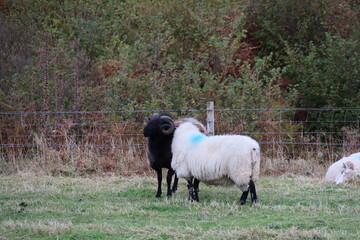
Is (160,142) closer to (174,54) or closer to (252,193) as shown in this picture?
(252,193)

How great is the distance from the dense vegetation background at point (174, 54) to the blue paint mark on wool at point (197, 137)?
17.4ft

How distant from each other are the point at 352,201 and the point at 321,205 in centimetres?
78

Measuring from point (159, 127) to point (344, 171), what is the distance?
11.8ft

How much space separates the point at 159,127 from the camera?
10117 millimetres

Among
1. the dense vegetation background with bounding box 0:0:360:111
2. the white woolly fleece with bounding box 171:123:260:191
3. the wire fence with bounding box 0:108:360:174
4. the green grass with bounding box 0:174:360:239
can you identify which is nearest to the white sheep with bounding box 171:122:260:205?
the white woolly fleece with bounding box 171:123:260:191

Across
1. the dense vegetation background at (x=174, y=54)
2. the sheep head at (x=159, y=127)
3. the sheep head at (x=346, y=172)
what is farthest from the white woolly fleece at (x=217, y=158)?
the dense vegetation background at (x=174, y=54)

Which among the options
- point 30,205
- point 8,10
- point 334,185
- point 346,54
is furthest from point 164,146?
point 8,10

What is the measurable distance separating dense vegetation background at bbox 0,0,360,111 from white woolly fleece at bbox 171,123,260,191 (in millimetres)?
5432

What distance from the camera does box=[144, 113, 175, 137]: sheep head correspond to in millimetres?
10055

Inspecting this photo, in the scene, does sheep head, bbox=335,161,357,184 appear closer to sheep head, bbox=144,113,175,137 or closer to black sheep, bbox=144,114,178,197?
black sheep, bbox=144,114,178,197

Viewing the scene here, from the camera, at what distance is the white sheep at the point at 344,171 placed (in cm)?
1105

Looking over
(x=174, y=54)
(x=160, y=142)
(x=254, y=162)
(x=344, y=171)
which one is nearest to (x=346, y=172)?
(x=344, y=171)

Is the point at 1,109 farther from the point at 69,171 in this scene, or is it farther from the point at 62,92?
the point at 69,171

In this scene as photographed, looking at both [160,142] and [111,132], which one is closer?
[160,142]
